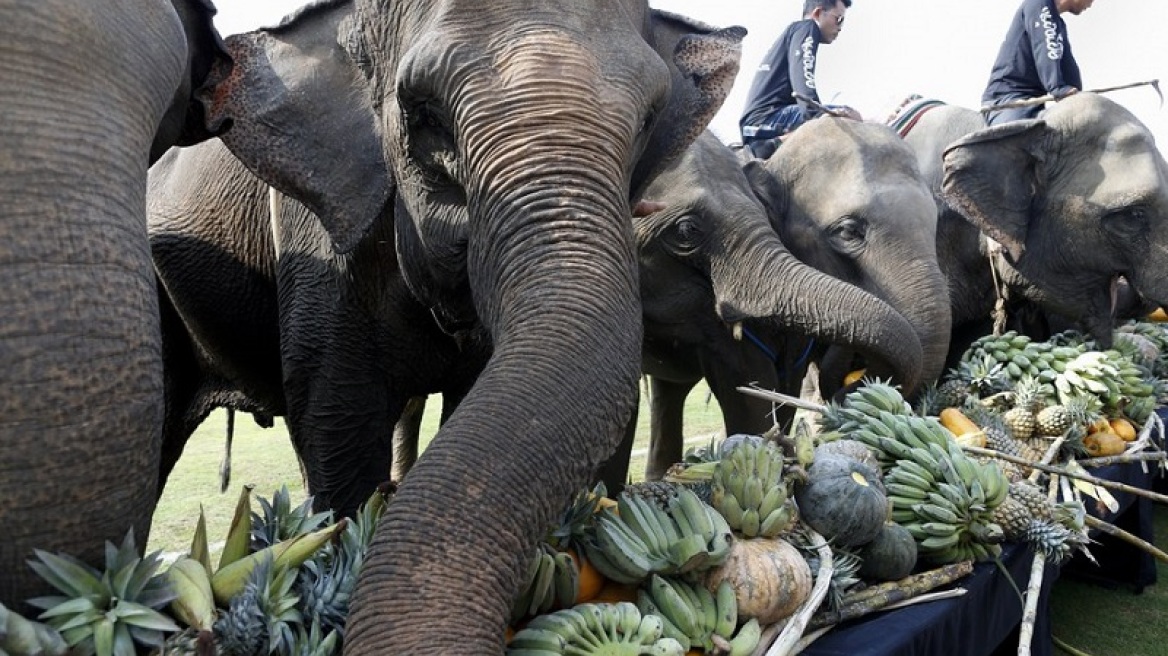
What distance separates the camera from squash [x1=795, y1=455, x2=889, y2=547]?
2.00 meters

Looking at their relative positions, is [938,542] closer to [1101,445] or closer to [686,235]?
[686,235]

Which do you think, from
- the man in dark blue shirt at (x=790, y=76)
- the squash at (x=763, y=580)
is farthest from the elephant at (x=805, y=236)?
the squash at (x=763, y=580)

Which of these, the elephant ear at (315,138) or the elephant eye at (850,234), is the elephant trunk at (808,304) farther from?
the elephant ear at (315,138)

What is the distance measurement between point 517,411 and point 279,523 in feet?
1.68

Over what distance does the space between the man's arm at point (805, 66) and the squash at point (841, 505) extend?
Result: 12.2 feet

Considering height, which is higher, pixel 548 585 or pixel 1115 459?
pixel 548 585

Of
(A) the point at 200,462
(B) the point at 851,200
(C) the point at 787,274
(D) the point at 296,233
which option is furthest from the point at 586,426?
(A) the point at 200,462

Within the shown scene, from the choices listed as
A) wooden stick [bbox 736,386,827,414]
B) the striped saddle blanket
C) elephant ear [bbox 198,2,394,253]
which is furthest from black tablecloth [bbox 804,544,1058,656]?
the striped saddle blanket

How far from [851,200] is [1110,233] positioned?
183 cm

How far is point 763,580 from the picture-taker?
5.66 feet

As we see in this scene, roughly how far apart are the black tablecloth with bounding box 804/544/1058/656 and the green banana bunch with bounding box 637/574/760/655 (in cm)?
23

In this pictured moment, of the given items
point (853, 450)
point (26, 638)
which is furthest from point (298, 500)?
point (26, 638)

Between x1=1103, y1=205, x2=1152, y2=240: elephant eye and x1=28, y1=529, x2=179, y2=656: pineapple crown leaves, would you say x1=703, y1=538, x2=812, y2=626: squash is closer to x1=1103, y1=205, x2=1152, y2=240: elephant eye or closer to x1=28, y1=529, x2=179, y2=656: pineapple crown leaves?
x1=28, y1=529, x2=179, y2=656: pineapple crown leaves

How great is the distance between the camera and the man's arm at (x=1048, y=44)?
5.90 metres
